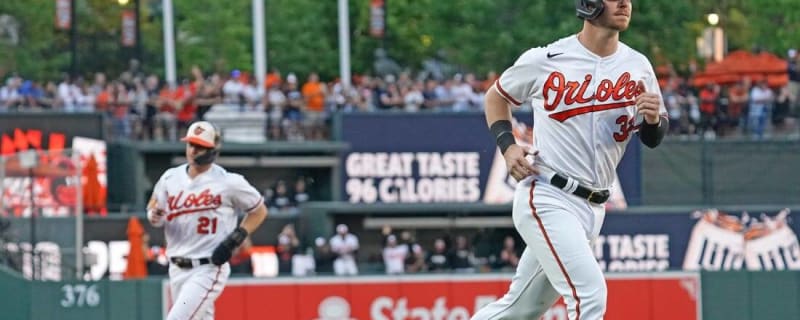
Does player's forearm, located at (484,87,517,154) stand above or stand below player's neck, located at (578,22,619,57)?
below

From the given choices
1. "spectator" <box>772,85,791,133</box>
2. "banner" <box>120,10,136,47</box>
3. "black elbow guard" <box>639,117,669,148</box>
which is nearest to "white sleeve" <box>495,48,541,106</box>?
"black elbow guard" <box>639,117,669,148</box>

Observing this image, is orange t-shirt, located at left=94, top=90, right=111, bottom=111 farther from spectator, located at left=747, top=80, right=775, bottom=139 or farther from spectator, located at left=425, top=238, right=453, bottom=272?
spectator, located at left=747, top=80, right=775, bottom=139

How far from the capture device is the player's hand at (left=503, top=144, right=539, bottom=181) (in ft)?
29.8

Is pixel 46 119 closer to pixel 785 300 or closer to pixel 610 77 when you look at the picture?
pixel 785 300

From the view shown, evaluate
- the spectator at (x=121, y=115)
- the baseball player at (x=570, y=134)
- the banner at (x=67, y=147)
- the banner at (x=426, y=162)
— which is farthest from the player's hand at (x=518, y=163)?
the spectator at (x=121, y=115)

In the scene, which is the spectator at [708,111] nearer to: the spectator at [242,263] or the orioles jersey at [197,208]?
Result: the spectator at [242,263]

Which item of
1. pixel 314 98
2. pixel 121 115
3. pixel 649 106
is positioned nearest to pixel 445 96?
pixel 314 98

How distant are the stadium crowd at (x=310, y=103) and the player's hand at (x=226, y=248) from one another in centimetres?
1604

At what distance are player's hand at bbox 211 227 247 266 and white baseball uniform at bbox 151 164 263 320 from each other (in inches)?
3.9

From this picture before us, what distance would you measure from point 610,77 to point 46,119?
67.4ft

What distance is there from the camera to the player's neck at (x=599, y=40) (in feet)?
30.1

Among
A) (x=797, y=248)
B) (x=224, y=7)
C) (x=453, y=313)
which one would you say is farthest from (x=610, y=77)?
(x=224, y=7)

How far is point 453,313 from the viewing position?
1755cm

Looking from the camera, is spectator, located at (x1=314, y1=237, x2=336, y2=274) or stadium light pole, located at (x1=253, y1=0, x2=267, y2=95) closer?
spectator, located at (x1=314, y1=237, x2=336, y2=274)
